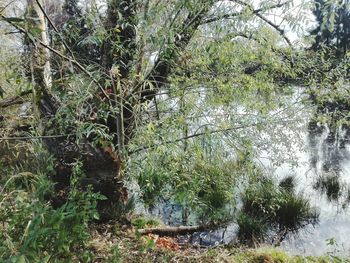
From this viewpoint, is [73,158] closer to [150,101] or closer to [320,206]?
[150,101]

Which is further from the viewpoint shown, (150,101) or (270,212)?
(270,212)

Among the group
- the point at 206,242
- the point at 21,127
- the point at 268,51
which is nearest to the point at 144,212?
the point at 206,242

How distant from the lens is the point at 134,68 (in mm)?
2842

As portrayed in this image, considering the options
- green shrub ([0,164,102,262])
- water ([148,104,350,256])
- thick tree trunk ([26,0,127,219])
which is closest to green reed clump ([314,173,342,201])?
water ([148,104,350,256])

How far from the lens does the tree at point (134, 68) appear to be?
93.8 inches

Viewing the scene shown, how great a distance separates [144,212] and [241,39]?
2.78m

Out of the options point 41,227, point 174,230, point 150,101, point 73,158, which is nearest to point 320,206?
point 174,230

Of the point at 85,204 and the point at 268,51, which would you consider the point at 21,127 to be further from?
the point at 268,51

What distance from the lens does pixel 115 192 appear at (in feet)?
11.9

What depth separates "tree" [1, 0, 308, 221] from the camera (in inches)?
93.8

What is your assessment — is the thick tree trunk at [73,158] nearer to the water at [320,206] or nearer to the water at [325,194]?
the water at [320,206]

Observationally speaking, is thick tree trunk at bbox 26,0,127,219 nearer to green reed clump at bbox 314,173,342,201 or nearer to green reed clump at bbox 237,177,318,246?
green reed clump at bbox 237,177,318,246

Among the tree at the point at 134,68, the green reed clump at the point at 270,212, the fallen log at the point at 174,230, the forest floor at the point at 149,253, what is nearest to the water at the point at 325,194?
the green reed clump at the point at 270,212

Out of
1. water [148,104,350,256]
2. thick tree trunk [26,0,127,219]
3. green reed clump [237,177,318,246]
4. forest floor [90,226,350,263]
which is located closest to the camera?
forest floor [90,226,350,263]
